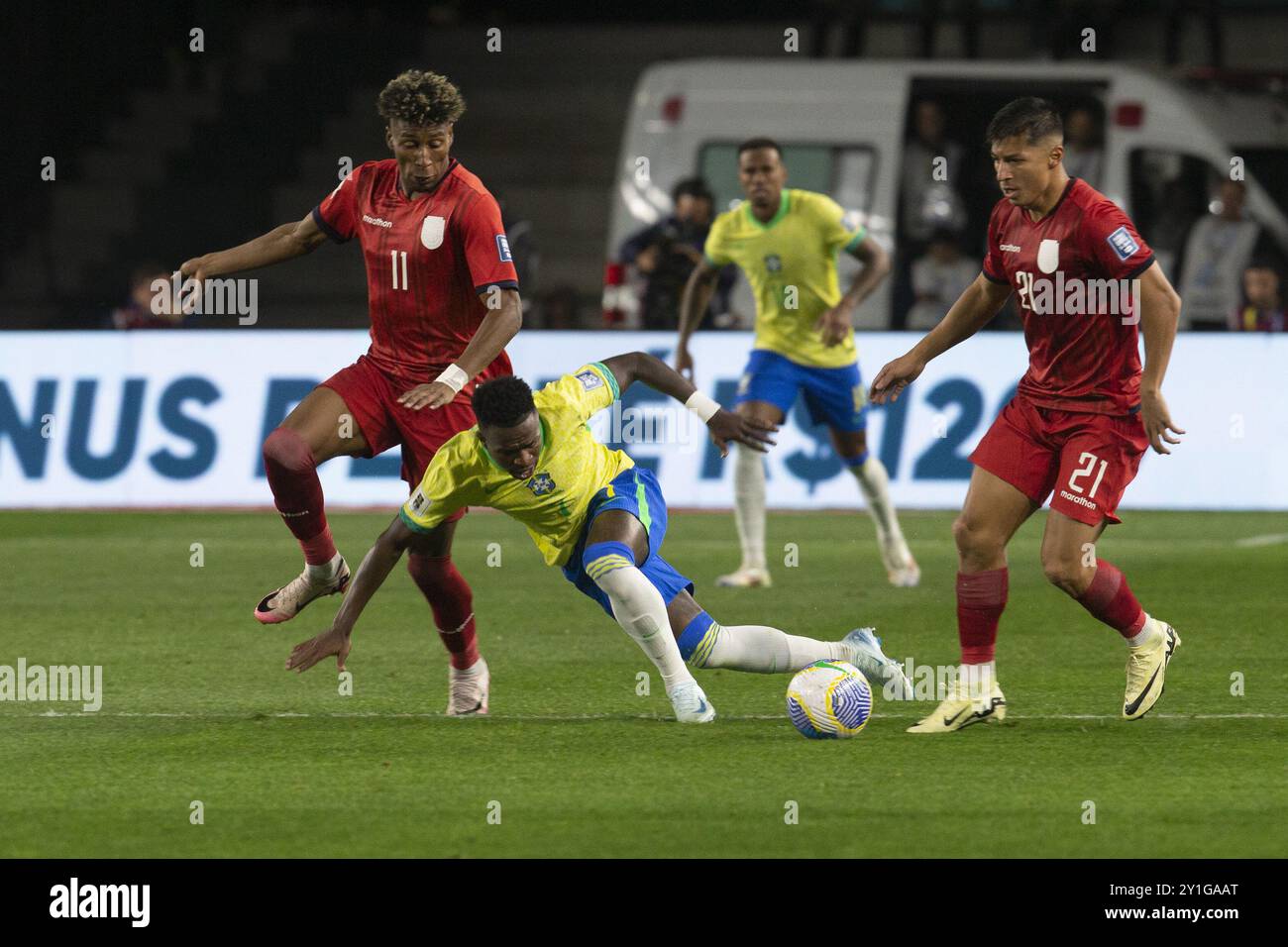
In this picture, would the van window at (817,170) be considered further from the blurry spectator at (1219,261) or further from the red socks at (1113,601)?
the red socks at (1113,601)

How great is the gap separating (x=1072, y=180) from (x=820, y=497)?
7672 mm

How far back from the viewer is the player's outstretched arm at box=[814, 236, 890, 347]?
1086cm

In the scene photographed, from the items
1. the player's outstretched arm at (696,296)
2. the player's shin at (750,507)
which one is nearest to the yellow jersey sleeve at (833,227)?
the player's outstretched arm at (696,296)

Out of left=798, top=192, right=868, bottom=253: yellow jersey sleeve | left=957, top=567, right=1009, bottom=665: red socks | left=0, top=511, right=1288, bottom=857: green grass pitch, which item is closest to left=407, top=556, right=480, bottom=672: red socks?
left=0, top=511, right=1288, bottom=857: green grass pitch

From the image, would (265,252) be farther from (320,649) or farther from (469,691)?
(320,649)

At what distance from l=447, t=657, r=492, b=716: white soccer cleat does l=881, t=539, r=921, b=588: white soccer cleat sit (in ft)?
13.6

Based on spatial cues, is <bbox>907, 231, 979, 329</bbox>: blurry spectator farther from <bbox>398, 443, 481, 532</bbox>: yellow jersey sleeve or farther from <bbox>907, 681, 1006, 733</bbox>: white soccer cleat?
<bbox>398, 443, 481, 532</bbox>: yellow jersey sleeve

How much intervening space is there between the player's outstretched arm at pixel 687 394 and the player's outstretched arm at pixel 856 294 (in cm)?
348

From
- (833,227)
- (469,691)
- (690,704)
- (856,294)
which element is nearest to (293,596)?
(469,691)

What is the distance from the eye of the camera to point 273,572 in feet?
39.4

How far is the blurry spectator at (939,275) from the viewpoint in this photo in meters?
17.0

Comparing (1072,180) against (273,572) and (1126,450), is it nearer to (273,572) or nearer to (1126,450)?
(1126,450)
